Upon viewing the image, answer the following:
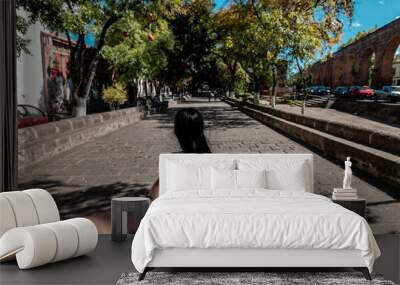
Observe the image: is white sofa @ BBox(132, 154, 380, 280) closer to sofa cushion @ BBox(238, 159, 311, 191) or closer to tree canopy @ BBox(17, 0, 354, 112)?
sofa cushion @ BBox(238, 159, 311, 191)

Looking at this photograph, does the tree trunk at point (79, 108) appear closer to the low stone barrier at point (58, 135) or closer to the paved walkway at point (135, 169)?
the low stone barrier at point (58, 135)

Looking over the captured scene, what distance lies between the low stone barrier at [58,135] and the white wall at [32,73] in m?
0.70

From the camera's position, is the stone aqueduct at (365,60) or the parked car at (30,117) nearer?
the stone aqueduct at (365,60)

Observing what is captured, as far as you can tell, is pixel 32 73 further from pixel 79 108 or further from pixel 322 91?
pixel 322 91

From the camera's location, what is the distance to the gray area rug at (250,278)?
3.31 m

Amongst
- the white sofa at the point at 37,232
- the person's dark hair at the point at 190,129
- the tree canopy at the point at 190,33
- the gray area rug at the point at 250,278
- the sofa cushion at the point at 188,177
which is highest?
the tree canopy at the point at 190,33

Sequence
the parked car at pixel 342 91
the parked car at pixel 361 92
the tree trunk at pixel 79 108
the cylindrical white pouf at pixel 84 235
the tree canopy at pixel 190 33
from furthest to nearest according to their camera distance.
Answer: the tree trunk at pixel 79 108, the tree canopy at pixel 190 33, the parked car at pixel 342 91, the parked car at pixel 361 92, the cylindrical white pouf at pixel 84 235

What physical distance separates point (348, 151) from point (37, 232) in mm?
4116

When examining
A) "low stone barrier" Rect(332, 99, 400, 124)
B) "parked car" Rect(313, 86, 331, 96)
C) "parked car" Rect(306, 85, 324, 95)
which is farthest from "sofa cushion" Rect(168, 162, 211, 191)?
"parked car" Rect(306, 85, 324, 95)

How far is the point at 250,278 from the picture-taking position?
133 inches

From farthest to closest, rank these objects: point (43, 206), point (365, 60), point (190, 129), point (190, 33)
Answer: point (190, 33), point (365, 60), point (190, 129), point (43, 206)

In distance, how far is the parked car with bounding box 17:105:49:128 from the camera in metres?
8.14

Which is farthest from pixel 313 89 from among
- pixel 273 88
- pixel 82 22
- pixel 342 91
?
pixel 82 22

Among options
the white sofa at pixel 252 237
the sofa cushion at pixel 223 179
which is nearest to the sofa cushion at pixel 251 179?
the sofa cushion at pixel 223 179
